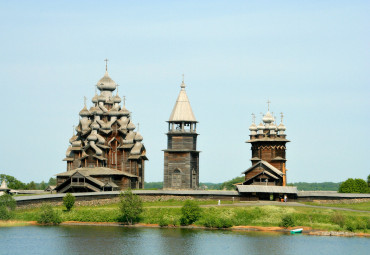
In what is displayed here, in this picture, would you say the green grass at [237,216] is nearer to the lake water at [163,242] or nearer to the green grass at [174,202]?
the green grass at [174,202]

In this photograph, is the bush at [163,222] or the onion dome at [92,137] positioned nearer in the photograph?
the bush at [163,222]

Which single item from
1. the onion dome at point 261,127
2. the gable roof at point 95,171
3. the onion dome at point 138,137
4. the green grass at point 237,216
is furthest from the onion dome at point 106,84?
the green grass at point 237,216

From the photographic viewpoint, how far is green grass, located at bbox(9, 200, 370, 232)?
63.0 m

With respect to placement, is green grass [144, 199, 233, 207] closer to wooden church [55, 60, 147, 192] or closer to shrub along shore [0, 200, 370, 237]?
shrub along shore [0, 200, 370, 237]

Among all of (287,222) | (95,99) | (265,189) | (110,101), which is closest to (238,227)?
(287,222)

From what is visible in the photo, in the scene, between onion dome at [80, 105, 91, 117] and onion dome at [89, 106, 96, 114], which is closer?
onion dome at [89, 106, 96, 114]

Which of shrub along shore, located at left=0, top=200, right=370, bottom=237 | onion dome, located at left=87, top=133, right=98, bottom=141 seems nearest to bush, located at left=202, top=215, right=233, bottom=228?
shrub along shore, located at left=0, top=200, right=370, bottom=237

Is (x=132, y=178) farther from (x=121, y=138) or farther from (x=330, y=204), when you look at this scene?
(x=330, y=204)

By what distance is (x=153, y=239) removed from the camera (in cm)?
5766

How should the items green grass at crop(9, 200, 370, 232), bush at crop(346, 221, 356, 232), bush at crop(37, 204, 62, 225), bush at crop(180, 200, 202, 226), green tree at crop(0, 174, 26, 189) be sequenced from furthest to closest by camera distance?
green tree at crop(0, 174, 26, 189)
bush at crop(37, 204, 62, 225)
bush at crop(180, 200, 202, 226)
green grass at crop(9, 200, 370, 232)
bush at crop(346, 221, 356, 232)

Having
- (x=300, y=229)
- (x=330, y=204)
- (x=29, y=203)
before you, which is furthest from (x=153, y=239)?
(x=330, y=204)

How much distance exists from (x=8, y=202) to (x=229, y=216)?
19377mm

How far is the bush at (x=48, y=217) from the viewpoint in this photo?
66438 mm

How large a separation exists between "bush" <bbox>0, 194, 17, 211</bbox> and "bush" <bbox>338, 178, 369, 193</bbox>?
1342 inches
